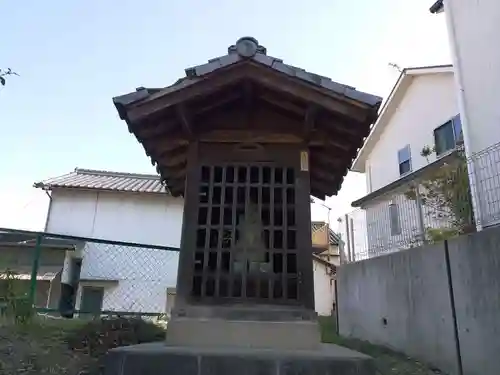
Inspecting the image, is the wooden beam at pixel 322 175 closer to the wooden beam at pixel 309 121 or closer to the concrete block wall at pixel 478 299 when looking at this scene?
the wooden beam at pixel 309 121

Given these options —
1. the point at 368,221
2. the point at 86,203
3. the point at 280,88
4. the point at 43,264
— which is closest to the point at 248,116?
the point at 280,88

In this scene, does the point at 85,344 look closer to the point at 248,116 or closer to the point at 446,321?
the point at 248,116

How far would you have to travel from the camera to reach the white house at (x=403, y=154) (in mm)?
9164

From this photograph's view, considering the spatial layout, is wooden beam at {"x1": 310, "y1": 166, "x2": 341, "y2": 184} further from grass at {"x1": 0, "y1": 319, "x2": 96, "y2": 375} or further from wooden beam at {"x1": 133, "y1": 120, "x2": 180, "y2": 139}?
grass at {"x1": 0, "y1": 319, "x2": 96, "y2": 375}

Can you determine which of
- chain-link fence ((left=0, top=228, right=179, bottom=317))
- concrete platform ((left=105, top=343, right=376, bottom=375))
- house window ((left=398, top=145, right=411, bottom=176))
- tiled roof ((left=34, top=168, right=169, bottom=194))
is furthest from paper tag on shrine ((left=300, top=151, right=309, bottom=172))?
tiled roof ((left=34, top=168, right=169, bottom=194))

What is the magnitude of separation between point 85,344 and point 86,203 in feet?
42.3

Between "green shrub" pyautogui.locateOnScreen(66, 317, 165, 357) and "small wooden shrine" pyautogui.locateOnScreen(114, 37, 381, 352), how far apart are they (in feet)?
6.10

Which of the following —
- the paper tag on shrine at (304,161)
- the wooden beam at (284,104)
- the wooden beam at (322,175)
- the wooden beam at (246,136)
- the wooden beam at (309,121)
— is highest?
the wooden beam at (284,104)

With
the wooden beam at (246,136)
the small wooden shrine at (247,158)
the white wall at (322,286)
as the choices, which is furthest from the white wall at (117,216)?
the wooden beam at (246,136)

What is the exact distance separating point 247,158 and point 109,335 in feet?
9.31

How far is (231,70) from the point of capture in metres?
3.73

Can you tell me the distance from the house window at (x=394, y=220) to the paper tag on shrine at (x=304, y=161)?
5637mm

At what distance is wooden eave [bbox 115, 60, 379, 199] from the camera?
371 cm

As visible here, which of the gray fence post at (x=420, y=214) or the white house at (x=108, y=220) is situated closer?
the gray fence post at (x=420, y=214)
